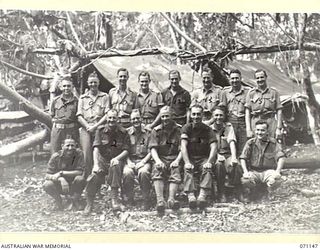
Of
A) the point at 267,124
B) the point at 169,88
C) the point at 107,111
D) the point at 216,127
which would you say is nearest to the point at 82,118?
the point at 107,111

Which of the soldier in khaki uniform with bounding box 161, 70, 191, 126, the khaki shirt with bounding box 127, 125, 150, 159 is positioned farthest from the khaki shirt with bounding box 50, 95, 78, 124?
the soldier in khaki uniform with bounding box 161, 70, 191, 126

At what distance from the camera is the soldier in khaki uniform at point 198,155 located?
3.76 m

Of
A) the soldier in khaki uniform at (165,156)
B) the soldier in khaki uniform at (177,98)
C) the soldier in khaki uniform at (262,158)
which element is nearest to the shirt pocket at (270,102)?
the soldier in khaki uniform at (262,158)

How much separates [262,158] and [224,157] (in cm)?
30

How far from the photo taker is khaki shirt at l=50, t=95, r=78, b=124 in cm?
394

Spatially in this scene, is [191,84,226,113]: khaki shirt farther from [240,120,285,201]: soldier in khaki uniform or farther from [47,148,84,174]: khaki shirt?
[47,148,84,174]: khaki shirt

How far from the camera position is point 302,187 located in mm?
3957

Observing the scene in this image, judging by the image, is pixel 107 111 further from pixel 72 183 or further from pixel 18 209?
pixel 18 209

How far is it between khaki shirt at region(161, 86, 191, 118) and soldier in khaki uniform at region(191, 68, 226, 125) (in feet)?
0.19

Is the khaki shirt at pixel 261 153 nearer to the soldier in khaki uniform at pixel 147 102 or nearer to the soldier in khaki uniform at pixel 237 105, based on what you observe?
the soldier in khaki uniform at pixel 237 105
